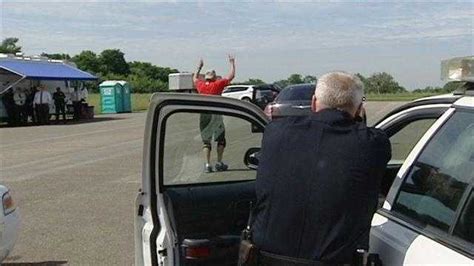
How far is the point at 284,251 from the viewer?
250cm

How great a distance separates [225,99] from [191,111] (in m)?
0.21

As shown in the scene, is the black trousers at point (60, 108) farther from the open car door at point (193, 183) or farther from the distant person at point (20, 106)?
the open car door at point (193, 183)

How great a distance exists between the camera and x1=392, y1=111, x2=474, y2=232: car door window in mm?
2385

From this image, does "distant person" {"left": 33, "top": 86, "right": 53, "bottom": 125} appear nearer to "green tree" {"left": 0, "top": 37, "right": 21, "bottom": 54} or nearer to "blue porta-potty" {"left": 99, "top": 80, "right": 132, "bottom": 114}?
"blue porta-potty" {"left": 99, "top": 80, "right": 132, "bottom": 114}

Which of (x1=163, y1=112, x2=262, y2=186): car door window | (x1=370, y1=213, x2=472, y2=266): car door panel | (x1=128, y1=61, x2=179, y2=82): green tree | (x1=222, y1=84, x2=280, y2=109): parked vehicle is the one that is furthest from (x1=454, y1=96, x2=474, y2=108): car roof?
(x1=128, y1=61, x2=179, y2=82): green tree

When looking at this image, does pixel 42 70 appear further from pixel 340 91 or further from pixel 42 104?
pixel 340 91

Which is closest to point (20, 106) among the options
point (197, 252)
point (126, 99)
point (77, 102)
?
point (77, 102)

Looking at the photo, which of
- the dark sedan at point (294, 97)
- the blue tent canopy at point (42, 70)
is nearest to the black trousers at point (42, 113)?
the blue tent canopy at point (42, 70)

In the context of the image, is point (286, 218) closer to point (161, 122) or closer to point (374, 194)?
point (374, 194)

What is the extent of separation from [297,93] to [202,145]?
52.4ft

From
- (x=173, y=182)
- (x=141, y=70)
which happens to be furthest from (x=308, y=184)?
(x=141, y=70)

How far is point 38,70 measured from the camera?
28.9m

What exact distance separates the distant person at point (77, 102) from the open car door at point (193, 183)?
2816cm

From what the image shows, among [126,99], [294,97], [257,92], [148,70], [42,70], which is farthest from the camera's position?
[148,70]
